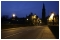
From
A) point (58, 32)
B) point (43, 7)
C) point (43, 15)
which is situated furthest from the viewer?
point (43, 15)

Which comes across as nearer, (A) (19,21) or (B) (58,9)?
(B) (58,9)

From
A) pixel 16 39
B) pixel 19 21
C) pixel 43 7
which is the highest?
pixel 43 7

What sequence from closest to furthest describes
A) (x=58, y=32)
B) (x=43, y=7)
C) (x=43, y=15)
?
(x=58, y=32)
(x=43, y=7)
(x=43, y=15)

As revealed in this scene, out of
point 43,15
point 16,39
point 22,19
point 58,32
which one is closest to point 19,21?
point 22,19

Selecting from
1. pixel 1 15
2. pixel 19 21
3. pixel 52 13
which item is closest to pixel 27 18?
pixel 19 21

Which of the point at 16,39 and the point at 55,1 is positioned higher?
the point at 55,1

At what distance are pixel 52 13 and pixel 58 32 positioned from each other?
6.91ft

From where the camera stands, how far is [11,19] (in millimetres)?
13367

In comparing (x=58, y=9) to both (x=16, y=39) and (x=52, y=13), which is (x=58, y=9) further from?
(x=16, y=39)

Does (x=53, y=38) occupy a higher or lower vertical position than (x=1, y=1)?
lower

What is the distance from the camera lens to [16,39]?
38.1 ft

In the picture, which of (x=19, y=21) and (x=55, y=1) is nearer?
(x=55, y=1)

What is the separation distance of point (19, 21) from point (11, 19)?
0.91 metres

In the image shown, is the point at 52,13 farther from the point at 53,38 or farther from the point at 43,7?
the point at 53,38
